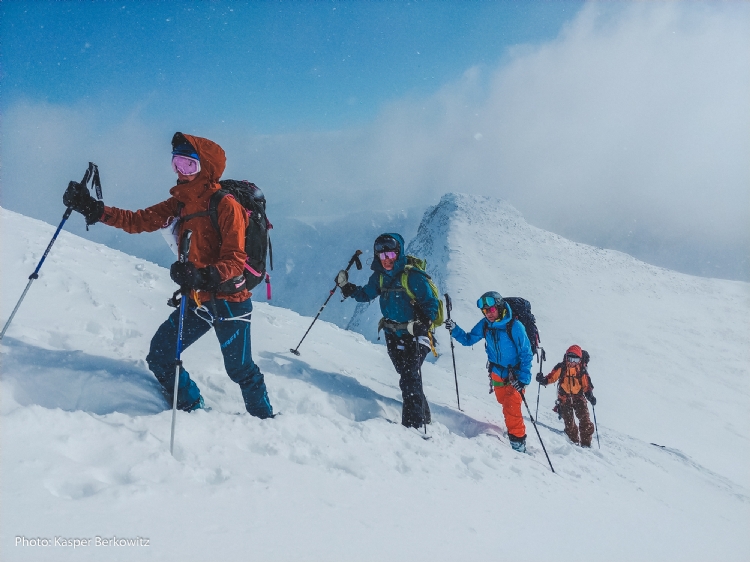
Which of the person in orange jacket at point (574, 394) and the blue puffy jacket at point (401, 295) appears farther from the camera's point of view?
the person in orange jacket at point (574, 394)

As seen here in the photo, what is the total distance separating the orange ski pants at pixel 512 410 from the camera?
6.62m

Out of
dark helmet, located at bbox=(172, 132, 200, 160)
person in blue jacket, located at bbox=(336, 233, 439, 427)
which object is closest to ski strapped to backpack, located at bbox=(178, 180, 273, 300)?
dark helmet, located at bbox=(172, 132, 200, 160)

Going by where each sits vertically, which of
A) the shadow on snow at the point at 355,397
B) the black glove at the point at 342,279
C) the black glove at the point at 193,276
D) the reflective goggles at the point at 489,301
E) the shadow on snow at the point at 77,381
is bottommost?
the shadow on snow at the point at 77,381

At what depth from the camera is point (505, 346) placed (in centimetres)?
696

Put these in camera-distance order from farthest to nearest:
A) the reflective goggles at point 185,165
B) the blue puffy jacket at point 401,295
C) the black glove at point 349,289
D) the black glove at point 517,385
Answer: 1. the black glove at point 349,289
2. the black glove at point 517,385
3. the blue puffy jacket at point 401,295
4. the reflective goggles at point 185,165

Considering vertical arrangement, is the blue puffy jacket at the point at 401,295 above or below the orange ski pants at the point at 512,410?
above

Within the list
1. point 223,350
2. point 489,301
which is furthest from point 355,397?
point 223,350

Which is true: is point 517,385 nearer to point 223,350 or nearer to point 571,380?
point 571,380

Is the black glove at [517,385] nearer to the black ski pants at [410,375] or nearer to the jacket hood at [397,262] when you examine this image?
the black ski pants at [410,375]

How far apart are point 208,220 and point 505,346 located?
512 cm

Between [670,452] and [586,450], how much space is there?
519 cm

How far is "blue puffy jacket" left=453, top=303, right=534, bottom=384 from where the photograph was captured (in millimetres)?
6656

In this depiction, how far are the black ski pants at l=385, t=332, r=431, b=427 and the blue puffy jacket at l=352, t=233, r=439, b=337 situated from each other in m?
0.18

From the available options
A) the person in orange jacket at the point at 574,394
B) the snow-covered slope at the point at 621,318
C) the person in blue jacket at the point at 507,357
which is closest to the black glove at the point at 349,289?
the person in blue jacket at the point at 507,357
